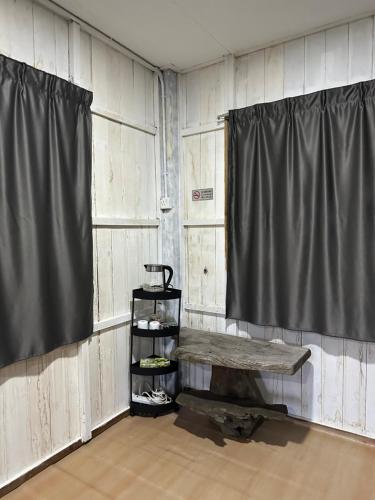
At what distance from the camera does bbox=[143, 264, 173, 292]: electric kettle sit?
104 inches

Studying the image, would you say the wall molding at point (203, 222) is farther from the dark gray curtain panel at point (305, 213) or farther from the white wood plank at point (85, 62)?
the white wood plank at point (85, 62)

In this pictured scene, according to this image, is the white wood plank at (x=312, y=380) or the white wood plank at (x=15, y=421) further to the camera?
the white wood plank at (x=312, y=380)

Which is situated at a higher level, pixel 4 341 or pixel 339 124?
pixel 339 124

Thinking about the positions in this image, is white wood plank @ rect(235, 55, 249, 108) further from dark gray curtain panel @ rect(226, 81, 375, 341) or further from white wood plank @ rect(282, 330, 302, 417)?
white wood plank @ rect(282, 330, 302, 417)

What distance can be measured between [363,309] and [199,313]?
1257 millimetres

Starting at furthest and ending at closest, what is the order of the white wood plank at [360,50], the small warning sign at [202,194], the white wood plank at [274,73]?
1. the small warning sign at [202,194]
2. the white wood plank at [274,73]
3. the white wood plank at [360,50]

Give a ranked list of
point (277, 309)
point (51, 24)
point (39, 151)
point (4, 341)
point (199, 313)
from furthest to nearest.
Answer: point (199, 313)
point (277, 309)
point (51, 24)
point (39, 151)
point (4, 341)

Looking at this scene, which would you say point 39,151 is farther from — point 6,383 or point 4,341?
point 6,383

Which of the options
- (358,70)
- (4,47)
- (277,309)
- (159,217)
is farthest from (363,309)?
(4,47)

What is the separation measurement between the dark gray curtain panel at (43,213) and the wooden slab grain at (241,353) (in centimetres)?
71

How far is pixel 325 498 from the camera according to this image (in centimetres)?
182

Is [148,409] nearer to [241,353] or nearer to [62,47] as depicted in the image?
[241,353]

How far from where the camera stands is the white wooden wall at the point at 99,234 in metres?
1.96

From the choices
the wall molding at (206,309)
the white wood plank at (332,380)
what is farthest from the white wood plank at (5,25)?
the white wood plank at (332,380)
